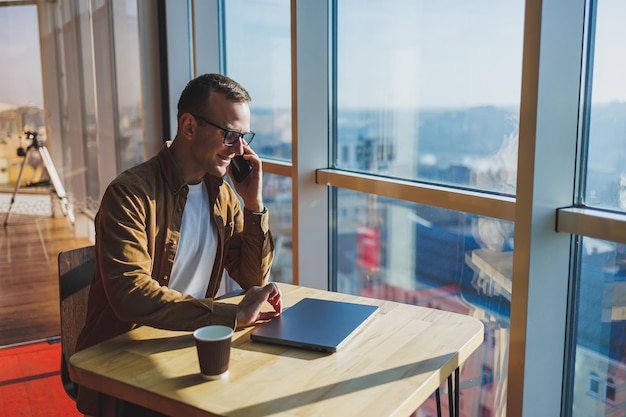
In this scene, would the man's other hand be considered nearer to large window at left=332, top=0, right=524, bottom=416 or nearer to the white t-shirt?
the white t-shirt

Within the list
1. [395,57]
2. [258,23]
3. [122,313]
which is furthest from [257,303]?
[258,23]

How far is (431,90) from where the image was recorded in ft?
7.33

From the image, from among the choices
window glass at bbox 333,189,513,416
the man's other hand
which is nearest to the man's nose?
the man's other hand

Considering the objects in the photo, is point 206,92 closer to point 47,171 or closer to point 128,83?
point 47,171

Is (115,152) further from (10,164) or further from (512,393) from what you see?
(512,393)

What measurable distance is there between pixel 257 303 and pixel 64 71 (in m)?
2.62

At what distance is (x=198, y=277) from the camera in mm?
1917

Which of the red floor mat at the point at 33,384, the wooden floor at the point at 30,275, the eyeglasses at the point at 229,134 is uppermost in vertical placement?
the eyeglasses at the point at 229,134

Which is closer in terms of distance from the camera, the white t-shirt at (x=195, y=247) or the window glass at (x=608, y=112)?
the window glass at (x=608, y=112)

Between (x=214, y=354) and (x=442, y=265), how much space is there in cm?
123

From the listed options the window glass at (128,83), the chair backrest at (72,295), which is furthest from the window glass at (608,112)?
the window glass at (128,83)

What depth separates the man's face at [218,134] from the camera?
1.79 metres

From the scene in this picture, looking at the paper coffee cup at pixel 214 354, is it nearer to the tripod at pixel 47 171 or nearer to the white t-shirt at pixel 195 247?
the white t-shirt at pixel 195 247

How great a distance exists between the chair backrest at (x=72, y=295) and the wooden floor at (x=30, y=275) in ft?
5.89
